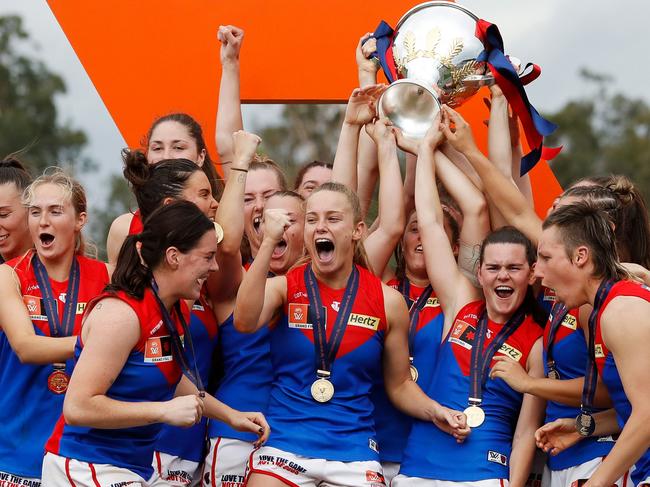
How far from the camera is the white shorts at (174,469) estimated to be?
5.51m

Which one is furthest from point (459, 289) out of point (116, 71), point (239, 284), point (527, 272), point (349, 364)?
point (116, 71)

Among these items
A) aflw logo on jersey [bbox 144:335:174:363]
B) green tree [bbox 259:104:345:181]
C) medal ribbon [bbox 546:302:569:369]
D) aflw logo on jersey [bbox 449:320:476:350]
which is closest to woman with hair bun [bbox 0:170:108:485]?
aflw logo on jersey [bbox 144:335:174:363]

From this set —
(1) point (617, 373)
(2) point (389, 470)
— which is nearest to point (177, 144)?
(2) point (389, 470)

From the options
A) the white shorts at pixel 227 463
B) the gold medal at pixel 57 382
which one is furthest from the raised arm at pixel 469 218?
the gold medal at pixel 57 382

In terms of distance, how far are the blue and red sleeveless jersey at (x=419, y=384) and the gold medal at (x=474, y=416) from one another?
0.38 m

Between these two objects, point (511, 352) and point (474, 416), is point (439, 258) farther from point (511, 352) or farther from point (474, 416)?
point (474, 416)

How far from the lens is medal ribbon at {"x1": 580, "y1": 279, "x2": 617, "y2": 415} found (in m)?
4.72

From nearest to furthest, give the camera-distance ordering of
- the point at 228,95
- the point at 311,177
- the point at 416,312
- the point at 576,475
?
the point at 576,475 → the point at 416,312 → the point at 228,95 → the point at 311,177

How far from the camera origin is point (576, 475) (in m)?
5.15

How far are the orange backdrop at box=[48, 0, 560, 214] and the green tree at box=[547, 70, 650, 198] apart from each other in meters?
23.0

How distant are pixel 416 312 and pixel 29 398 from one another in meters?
2.01

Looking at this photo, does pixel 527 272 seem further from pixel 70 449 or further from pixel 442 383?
pixel 70 449

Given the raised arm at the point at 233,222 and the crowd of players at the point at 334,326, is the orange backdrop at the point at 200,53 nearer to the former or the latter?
the crowd of players at the point at 334,326

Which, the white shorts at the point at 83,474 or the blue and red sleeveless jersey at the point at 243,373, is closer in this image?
the white shorts at the point at 83,474
